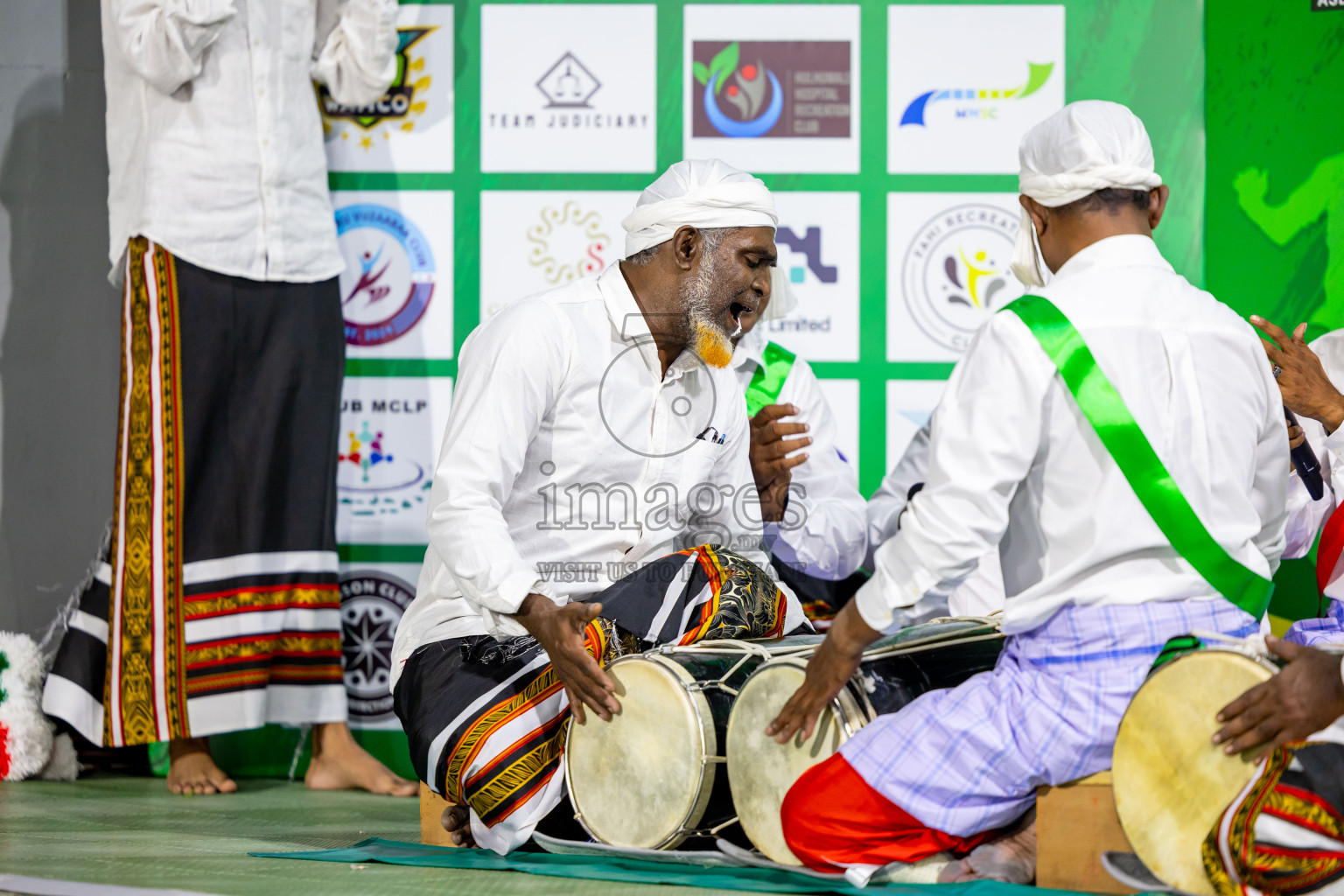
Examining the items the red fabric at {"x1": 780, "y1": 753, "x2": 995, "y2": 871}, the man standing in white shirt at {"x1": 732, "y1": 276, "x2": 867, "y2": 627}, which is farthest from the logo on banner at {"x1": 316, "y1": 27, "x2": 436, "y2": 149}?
the red fabric at {"x1": 780, "y1": 753, "x2": 995, "y2": 871}

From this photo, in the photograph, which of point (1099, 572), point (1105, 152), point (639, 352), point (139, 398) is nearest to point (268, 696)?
point (139, 398)

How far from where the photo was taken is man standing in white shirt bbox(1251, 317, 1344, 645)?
9.99 feet

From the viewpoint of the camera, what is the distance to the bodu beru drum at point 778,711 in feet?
7.96

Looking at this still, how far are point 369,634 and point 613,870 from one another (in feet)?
7.11

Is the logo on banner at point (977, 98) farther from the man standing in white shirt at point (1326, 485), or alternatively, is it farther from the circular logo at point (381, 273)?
the circular logo at point (381, 273)

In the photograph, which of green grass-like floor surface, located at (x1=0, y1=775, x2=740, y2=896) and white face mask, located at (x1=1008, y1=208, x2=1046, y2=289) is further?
white face mask, located at (x1=1008, y1=208, x2=1046, y2=289)

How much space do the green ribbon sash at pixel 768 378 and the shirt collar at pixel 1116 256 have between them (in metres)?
1.72

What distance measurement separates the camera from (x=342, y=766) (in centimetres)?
409

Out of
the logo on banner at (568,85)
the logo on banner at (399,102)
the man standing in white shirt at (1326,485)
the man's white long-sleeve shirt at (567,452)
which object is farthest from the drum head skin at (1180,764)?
the logo on banner at (399,102)

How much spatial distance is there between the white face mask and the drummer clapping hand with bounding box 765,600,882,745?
3.28 ft

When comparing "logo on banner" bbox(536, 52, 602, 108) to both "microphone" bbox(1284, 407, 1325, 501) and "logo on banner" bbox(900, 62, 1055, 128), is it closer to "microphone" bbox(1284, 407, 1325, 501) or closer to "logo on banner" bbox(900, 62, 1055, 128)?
"logo on banner" bbox(900, 62, 1055, 128)

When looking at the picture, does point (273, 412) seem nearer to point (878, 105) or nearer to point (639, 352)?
point (639, 352)

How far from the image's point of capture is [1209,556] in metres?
2.21

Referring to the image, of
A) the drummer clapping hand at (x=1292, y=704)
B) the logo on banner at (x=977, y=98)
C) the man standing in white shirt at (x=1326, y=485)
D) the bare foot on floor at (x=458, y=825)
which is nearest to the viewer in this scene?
the drummer clapping hand at (x=1292, y=704)
